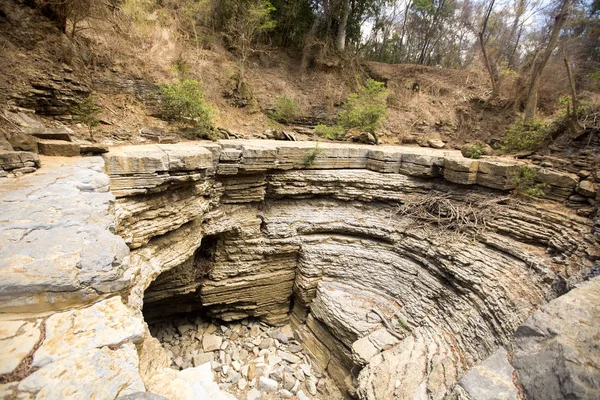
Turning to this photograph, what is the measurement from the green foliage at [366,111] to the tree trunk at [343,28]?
12.7 feet

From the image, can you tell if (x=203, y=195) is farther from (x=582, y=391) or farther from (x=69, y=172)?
(x=582, y=391)

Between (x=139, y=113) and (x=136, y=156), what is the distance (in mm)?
3940

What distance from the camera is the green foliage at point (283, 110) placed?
30.6 feet

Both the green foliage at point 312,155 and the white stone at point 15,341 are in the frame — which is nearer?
the white stone at point 15,341

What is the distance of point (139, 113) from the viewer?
6.59 m

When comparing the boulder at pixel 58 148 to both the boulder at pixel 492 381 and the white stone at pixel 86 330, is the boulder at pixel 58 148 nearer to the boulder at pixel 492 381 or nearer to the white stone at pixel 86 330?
the white stone at pixel 86 330

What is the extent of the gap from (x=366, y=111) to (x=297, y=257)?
4.97 meters

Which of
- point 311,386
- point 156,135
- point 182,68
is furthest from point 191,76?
point 311,386

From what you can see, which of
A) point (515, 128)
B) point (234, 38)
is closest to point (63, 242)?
point (515, 128)

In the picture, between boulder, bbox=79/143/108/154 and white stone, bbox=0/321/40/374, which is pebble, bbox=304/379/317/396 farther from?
boulder, bbox=79/143/108/154

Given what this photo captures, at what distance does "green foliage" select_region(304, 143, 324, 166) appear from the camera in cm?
564

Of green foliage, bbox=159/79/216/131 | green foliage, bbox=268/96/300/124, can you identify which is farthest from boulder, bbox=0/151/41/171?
green foliage, bbox=268/96/300/124

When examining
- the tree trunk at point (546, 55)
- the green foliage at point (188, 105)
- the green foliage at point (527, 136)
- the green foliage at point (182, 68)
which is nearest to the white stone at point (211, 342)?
the green foliage at point (188, 105)

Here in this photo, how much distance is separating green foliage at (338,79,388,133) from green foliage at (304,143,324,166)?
330 cm
